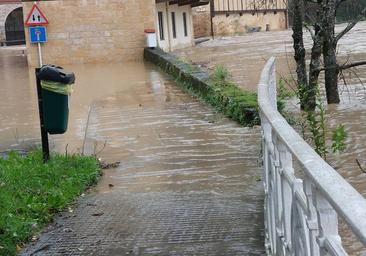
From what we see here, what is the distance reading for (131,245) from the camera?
4809mm

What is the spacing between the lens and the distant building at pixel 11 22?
1961 inches

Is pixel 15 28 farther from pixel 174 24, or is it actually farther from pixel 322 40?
pixel 322 40

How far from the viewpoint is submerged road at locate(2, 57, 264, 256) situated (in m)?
4.84

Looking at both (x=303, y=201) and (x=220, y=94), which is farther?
(x=220, y=94)

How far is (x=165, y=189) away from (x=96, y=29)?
70.5 feet

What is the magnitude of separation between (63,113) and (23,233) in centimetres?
230

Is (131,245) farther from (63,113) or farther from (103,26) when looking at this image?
(103,26)

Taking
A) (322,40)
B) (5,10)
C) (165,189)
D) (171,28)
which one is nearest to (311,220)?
(165,189)

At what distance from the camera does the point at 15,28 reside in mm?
53125

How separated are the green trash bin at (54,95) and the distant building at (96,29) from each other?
64.5 feet

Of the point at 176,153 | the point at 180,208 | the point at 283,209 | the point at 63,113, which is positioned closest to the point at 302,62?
the point at 176,153

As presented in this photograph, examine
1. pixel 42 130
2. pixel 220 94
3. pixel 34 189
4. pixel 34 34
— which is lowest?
pixel 34 189

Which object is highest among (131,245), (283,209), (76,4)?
(76,4)

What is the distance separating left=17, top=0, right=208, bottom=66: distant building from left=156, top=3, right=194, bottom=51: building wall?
6.74 feet
